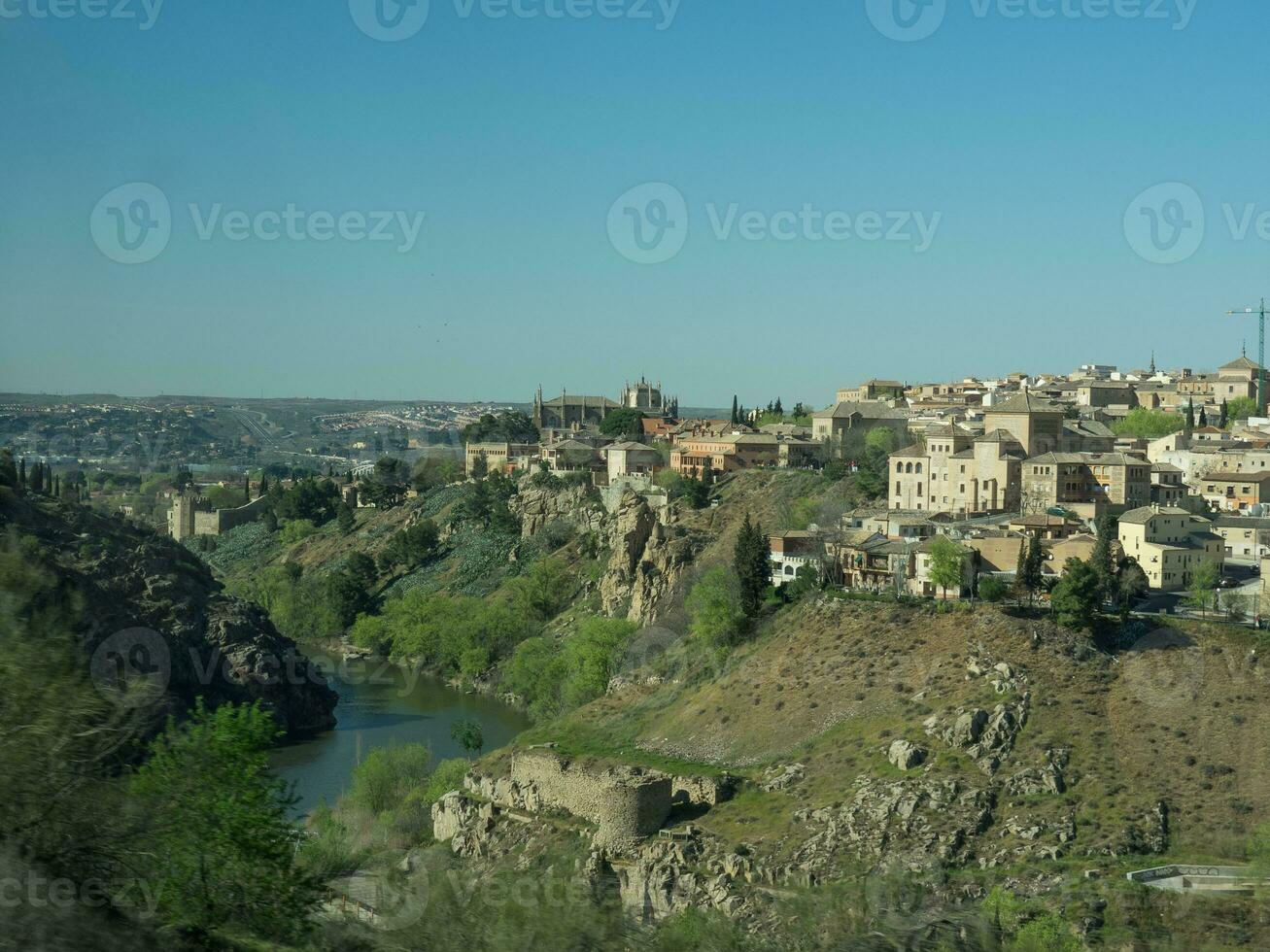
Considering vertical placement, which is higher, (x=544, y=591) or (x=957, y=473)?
(x=957, y=473)

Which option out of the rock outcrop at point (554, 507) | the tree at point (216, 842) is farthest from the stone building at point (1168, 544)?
the tree at point (216, 842)

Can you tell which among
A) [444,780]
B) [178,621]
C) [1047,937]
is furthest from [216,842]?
[178,621]

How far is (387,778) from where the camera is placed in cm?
2000

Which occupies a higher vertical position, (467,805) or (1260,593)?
(1260,593)

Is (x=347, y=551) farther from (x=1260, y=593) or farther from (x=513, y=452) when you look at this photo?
(x=1260, y=593)

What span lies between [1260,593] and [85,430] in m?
43.7

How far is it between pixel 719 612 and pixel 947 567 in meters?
3.70

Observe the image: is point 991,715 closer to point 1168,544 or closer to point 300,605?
point 1168,544

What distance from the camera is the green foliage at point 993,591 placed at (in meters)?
19.8

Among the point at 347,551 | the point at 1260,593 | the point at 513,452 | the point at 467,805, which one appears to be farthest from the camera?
the point at 513,452

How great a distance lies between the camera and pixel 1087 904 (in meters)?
12.8

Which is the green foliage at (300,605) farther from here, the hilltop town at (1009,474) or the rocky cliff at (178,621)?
the hilltop town at (1009,474)

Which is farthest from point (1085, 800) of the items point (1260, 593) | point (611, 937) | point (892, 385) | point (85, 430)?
point (85, 430)

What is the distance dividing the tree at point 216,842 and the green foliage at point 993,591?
48.1ft
